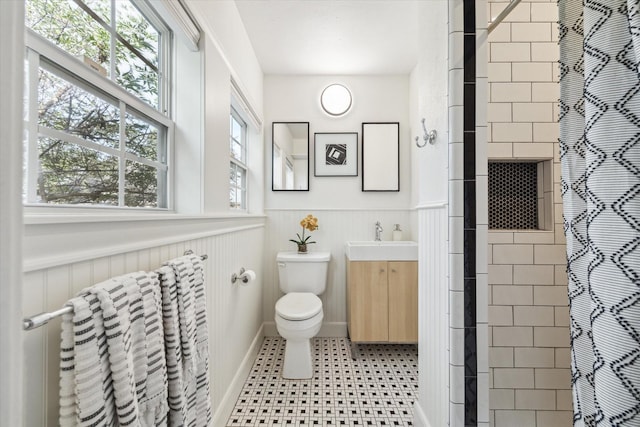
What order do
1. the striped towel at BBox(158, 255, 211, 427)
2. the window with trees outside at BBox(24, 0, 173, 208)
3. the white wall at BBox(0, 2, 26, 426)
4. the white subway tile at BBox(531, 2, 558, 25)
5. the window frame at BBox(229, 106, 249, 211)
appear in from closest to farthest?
the white wall at BBox(0, 2, 26, 426) → the window with trees outside at BBox(24, 0, 173, 208) → the striped towel at BBox(158, 255, 211, 427) → the white subway tile at BBox(531, 2, 558, 25) → the window frame at BBox(229, 106, 249, 211)

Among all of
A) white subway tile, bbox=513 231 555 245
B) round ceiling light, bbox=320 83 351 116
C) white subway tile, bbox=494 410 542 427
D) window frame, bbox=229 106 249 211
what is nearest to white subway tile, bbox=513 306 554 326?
white subway tile, bbox=513 231 555 245

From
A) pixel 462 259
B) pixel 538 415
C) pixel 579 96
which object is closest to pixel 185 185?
pixel 462 259

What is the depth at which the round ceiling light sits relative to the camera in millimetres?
2693

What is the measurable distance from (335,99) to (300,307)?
6.18 ft

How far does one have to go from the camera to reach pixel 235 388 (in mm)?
1678

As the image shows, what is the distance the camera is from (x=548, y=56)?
132cm

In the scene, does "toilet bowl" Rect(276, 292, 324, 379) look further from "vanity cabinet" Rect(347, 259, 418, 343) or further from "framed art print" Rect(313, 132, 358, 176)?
"framed art print" Rect(313, 132, 358, 176)

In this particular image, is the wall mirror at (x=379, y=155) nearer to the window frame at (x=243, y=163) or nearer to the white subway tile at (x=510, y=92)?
the window frame at (x=243, y=163)

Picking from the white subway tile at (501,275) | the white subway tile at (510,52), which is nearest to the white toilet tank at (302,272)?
the white subway tile at (501,275)

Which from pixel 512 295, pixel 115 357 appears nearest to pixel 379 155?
pixel 512 295

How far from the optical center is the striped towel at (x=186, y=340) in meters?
0.83

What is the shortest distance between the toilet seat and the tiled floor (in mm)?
452

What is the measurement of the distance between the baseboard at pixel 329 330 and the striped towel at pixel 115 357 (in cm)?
195

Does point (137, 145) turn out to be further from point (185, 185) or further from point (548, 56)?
point (548, 56)
